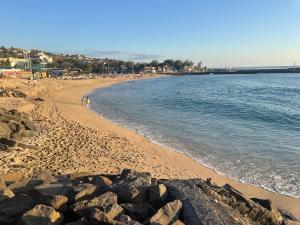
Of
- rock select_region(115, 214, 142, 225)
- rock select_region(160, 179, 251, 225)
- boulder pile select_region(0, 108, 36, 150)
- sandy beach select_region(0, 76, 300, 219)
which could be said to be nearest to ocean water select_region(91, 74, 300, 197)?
sandy beach select_region(0, 76, 300, 219)

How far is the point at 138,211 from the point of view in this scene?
6211 millimetres

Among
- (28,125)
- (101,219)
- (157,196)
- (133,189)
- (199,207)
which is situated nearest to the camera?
(101,219)

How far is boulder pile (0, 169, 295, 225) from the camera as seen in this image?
18.7ft

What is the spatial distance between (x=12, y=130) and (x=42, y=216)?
10.0 meters

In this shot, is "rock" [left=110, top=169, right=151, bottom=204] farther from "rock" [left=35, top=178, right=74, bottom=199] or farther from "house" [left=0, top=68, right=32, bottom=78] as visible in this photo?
"house" [left=0, top=68, right=32, bottom=78]

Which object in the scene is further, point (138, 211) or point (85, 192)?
point (85, 192)

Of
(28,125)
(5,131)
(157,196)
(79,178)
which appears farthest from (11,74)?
(157,196)

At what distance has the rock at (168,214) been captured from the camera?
225 inches

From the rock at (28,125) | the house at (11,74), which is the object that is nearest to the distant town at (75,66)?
the house at (11,74)

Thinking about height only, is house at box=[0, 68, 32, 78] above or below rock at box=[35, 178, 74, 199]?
below

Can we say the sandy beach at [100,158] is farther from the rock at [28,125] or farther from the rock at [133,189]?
the rock at [133,189]

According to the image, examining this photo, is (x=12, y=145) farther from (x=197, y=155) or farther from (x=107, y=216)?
(x=107, y=216)

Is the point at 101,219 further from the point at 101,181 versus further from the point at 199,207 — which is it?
the point at 101,181

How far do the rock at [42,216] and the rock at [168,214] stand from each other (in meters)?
1.46
